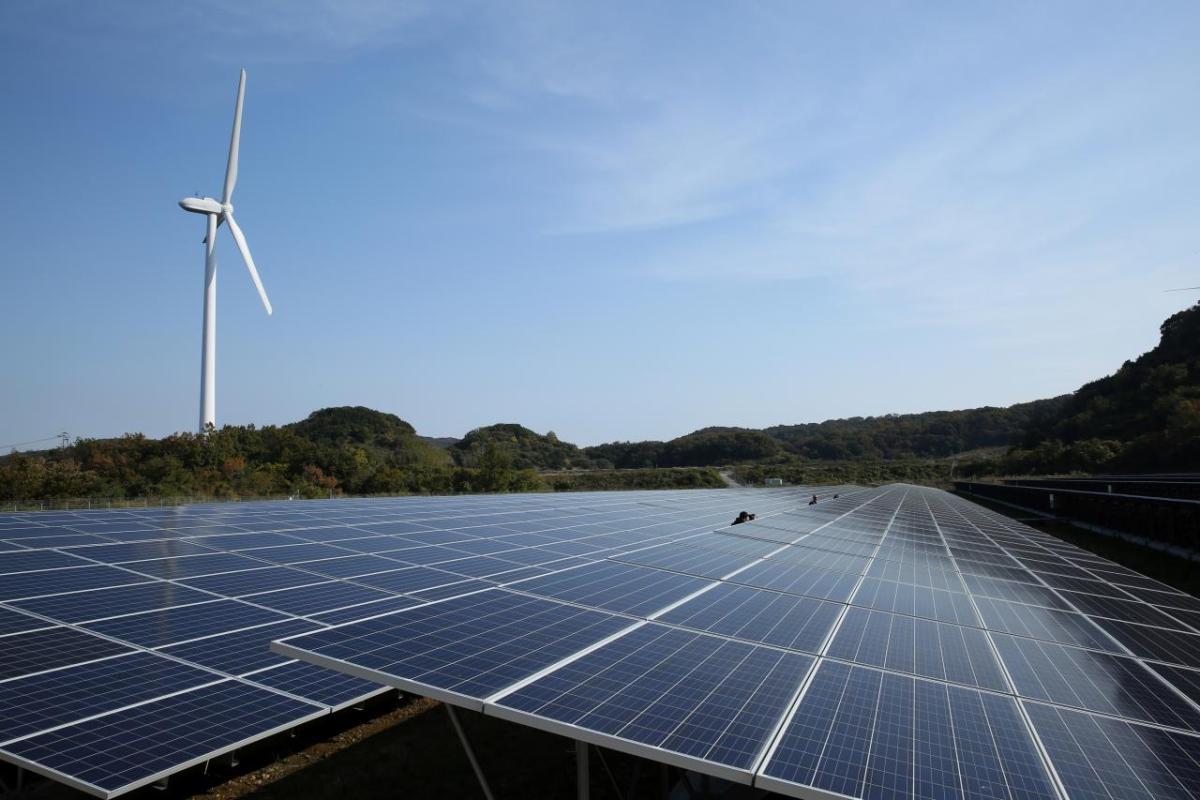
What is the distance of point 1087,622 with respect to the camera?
12.5m

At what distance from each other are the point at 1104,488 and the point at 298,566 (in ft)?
202

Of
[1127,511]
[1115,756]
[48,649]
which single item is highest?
[48,649]

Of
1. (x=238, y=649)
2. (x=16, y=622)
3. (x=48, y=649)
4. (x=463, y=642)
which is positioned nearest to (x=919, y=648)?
(x=463, y=642)

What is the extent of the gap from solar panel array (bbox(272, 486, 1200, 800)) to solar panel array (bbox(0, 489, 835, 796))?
223 mm

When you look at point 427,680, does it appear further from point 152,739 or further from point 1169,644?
point 1169,644

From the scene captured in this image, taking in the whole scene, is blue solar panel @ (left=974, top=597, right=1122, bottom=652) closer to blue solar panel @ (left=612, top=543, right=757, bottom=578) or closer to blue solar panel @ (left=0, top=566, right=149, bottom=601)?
blue solar panel @ (left=612, top=543, right=757, bottom=578)

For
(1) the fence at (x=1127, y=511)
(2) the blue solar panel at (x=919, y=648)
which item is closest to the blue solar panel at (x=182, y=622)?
(2) the blue solar panel at (x=919, y=648)

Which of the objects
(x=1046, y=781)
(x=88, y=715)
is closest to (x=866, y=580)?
(x=1046, y=781)

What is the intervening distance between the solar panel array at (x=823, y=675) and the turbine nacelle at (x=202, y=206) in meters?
79.3

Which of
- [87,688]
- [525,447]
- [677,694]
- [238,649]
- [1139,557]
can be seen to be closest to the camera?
[677,694]

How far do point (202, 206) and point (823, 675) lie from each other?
283 feet

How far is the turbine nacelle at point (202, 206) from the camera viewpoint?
74.1 metres

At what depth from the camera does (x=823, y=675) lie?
7.86 meters

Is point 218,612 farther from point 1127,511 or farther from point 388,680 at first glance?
point 1127,511
